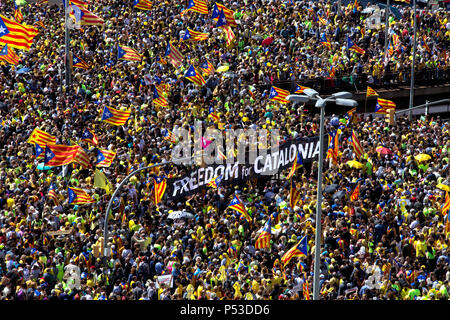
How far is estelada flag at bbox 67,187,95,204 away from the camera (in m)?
28.2

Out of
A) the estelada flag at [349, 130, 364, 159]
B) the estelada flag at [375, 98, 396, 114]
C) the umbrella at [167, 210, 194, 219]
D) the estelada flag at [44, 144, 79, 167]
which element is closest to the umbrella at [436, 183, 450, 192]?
the estelada flag at [349, 130, 364, 159]

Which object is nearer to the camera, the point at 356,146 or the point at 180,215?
the point at 180,215

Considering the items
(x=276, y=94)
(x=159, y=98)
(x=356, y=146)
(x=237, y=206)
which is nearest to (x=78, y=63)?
(x=159, y=98)

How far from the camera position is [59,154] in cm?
3023

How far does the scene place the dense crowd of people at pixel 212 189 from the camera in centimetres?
2328

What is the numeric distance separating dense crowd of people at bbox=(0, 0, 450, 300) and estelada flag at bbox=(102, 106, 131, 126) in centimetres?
60

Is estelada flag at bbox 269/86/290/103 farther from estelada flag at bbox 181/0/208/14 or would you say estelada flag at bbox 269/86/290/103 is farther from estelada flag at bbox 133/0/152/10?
estelada flag at bbox 133/0/152/10

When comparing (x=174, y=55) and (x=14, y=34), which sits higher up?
(x=14, y=34)

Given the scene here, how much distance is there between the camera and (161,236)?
86.0 feet

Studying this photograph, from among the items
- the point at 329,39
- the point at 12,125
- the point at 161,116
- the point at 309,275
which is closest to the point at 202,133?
the point at 161,116

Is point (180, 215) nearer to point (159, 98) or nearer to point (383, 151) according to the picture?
Answer: point (383, 151)

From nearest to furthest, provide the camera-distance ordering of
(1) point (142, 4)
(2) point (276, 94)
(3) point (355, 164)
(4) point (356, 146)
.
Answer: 1. (3) point (355, 164)
2. (4) point (356, 146)
3. (2) point (276, 94)
4. (1) point (142, 4)

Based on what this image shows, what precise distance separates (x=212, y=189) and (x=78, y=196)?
14.0 ft

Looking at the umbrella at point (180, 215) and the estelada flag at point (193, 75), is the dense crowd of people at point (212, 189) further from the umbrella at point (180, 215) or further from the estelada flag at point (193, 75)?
the estelada flag at point (193, 75)
